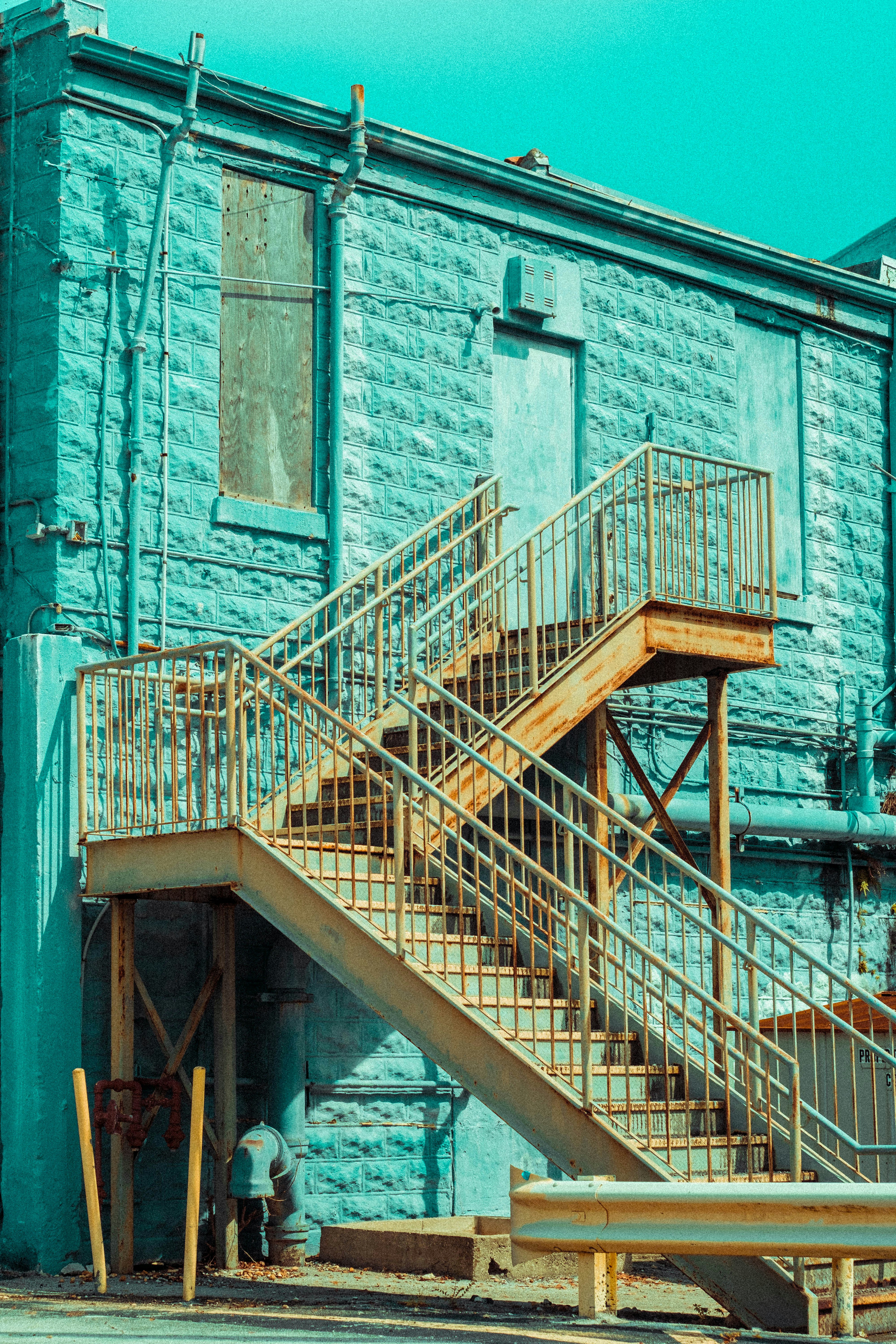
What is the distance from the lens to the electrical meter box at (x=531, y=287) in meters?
13.9

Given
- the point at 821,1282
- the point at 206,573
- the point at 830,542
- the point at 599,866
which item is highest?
the point at 830,542

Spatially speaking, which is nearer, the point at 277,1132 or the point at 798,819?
the point at 277,1132

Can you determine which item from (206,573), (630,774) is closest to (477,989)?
(206,573)

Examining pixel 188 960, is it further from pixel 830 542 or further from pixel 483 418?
pixel 830 542

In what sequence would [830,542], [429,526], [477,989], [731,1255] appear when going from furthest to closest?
[830,542] < [429,526] < [477,989] < [731,1255]

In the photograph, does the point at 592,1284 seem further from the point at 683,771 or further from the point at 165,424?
the point at 165,424

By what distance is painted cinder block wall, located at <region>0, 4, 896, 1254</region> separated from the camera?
454 inches

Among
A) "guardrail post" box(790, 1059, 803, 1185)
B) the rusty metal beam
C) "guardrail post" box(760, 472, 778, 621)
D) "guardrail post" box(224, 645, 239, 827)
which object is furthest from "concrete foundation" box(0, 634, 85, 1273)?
"guardrail post" box(760, 472, 778, 621)

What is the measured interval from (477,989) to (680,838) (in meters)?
3.33

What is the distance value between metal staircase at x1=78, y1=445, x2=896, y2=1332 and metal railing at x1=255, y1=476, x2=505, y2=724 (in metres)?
0.03

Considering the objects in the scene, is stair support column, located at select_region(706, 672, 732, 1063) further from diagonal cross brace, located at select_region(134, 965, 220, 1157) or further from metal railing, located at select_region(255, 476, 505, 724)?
diagonal cross brace, located at select_region(134, 965, 220, 1157)

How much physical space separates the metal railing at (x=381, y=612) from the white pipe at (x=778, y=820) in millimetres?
1958

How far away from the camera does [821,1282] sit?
826cm

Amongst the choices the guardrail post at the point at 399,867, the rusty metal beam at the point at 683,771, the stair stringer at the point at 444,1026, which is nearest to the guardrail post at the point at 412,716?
the guardrail post at the point at 399,867
